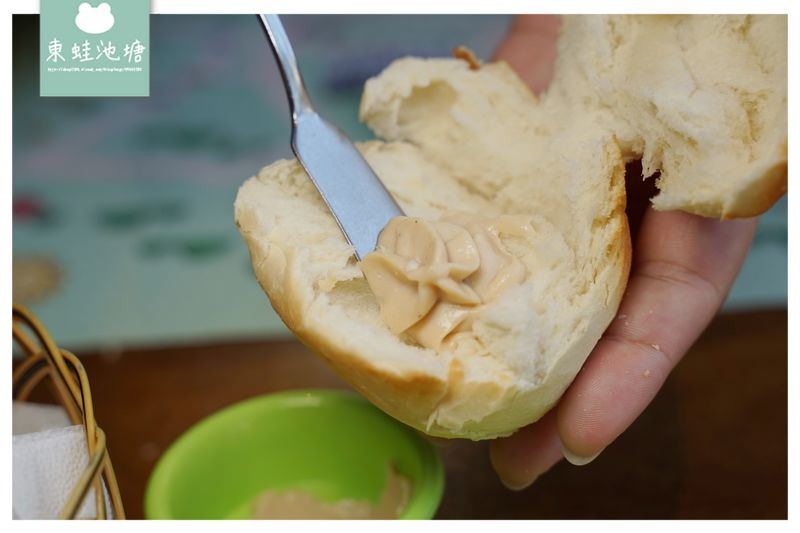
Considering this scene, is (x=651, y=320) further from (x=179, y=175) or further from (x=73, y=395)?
(x=179, y=175)

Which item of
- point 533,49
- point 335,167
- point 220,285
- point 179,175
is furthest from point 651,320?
point 179,175

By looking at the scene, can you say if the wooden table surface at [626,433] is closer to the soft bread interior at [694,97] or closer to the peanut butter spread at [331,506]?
the peanut butter spread at [331,506]

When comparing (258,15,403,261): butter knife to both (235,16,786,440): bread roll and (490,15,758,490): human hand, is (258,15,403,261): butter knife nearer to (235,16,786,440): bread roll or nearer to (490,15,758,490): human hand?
(235,16,786,440): bread roll

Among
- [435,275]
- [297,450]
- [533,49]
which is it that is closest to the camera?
[435,275]

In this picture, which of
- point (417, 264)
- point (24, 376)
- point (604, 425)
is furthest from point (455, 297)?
point (24, 376)

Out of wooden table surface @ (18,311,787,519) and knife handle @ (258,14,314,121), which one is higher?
knife handle @ (258,14,314,121)

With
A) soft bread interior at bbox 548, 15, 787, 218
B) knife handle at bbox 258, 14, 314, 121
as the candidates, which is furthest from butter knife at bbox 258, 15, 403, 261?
soft bread interior at bbox 548, 15, 787, 218
